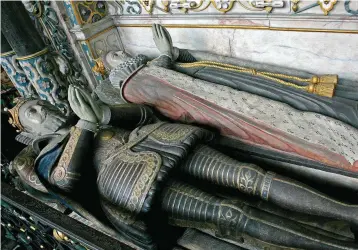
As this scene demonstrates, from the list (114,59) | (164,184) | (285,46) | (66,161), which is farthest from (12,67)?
(285,46)

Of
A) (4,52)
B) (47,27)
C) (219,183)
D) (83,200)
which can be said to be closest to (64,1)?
(47,27)

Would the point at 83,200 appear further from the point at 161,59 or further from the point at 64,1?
the point at 64,1

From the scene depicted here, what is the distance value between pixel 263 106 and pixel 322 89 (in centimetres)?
36

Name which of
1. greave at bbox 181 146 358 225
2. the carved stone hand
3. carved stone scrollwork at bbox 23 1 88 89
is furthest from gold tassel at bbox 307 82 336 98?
carved stone scrollwork at bbox 23 1 88 89

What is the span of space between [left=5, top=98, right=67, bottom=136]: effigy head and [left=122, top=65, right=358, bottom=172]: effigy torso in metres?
0.57

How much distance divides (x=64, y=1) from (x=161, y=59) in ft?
5.22

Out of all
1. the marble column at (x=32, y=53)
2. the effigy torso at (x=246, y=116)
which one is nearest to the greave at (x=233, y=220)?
the effigy torso at (x=246, y=116)

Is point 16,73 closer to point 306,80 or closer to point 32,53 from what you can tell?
point 32,53

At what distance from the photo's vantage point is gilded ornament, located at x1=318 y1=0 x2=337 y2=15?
88.7 inches

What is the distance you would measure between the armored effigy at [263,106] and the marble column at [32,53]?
0.83 m

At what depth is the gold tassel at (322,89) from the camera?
6.14ft

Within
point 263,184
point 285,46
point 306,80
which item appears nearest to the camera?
point 263,184

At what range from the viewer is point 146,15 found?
3402 mm

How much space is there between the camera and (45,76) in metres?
2.96
